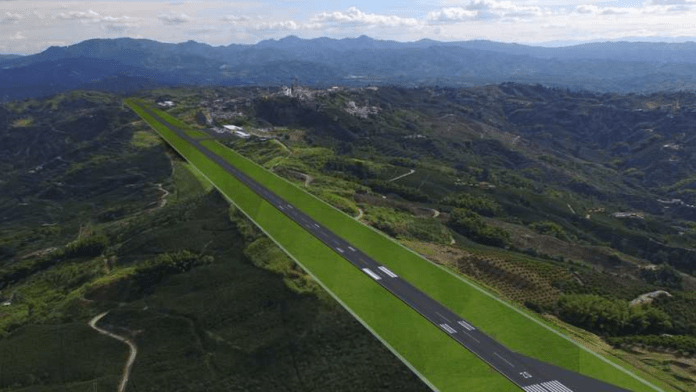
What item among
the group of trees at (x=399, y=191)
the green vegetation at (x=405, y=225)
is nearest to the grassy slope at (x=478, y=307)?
the green vegetation at (x=405, y=225)

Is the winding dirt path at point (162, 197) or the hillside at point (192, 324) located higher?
the hillside at point (192, 324)

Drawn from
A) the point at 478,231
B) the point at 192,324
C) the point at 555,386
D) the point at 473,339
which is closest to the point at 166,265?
the point at 192,324

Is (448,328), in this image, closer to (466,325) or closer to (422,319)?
(466,325)

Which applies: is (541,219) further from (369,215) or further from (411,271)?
(411,271)

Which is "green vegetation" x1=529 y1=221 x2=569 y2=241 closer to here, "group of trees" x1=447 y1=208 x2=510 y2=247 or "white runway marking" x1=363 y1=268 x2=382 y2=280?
"group of trees" x1=447 y1=208 x2=510 y2=247

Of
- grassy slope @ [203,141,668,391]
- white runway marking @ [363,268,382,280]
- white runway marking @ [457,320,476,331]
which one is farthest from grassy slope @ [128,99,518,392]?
grassy slope @ [203,141,668,391]

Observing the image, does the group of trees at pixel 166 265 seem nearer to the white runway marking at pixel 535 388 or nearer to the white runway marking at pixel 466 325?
the white runway marking at pixel 466 325
